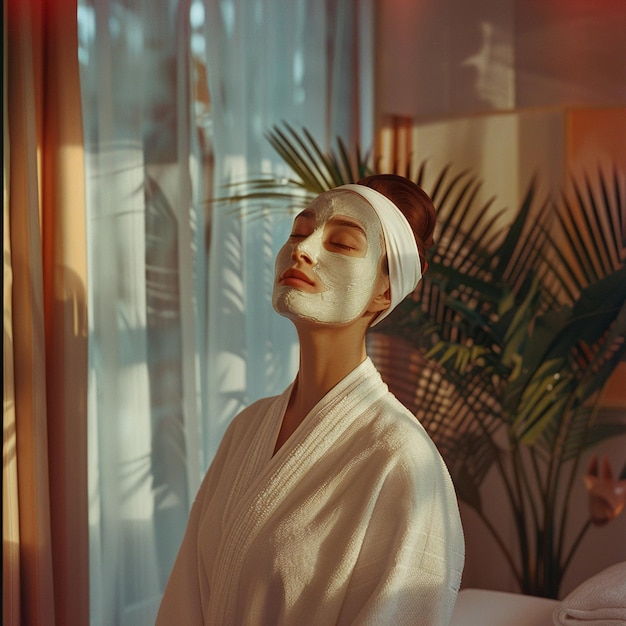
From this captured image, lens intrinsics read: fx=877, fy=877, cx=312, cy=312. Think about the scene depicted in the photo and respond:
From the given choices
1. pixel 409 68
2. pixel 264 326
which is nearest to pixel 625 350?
pixel 264 326

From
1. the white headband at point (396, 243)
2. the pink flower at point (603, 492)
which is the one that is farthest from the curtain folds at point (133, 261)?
the pink flower at point (603, 492)

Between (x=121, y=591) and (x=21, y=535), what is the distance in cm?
52

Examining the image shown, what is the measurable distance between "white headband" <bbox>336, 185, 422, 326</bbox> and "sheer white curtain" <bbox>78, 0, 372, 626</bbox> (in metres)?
1.18

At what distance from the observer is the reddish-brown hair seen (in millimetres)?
1513

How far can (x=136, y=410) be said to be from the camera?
2.54 metres

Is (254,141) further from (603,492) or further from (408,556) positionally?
(408,556)

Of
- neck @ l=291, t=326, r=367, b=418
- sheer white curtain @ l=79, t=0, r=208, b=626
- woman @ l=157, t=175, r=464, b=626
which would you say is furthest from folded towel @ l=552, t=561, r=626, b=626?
sheer white curtain @ l=79, t=0, r=208, b=626

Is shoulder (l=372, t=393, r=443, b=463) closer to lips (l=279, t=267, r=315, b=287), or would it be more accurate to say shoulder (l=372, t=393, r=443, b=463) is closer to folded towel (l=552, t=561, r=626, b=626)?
lips (l=279, t=267, r=315, b=287)

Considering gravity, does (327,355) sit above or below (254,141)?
below

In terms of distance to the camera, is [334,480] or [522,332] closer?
[334,480]

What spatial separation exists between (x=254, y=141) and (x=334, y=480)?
1838mm

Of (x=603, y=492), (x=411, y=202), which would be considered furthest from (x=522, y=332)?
(x=411, y=202)

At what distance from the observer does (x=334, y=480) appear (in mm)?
1340

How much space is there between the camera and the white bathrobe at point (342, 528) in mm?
1261
